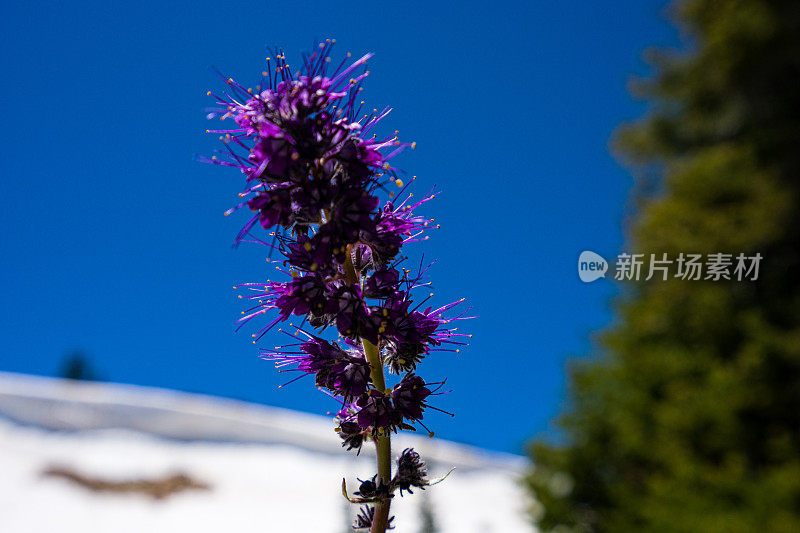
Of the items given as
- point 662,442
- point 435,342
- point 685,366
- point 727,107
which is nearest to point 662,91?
point 727,107

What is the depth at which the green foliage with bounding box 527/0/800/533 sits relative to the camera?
5.84 m

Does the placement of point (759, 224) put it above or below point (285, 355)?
above

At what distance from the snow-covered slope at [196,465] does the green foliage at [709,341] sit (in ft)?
11.9

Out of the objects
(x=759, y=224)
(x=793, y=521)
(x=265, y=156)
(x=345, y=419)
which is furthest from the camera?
(x=759, y=224)

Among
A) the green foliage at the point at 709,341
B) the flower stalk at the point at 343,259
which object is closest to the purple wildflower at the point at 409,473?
the flower stalk at the point at 343,259

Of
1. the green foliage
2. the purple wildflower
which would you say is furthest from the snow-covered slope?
the purple wildflower

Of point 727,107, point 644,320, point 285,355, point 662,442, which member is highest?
point 727,107

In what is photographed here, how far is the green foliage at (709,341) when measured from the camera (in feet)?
19.1

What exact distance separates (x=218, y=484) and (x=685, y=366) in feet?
28.0

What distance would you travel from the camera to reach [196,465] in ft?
40.3

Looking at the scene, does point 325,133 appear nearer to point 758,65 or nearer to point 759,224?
point 759,224

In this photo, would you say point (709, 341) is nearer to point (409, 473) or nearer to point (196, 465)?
point (409, 473)

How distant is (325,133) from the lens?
149 centimetres

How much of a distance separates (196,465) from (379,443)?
12.0 metres
